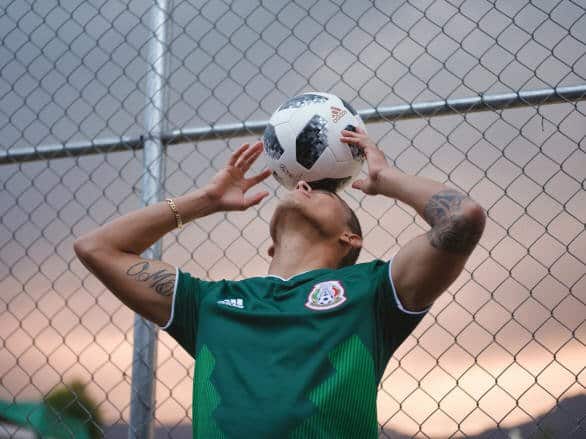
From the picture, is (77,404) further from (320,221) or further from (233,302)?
(320,221)

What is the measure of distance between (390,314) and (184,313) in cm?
53

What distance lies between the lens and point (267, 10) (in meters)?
2.80

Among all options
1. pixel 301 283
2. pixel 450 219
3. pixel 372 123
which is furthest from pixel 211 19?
pixel 450 219

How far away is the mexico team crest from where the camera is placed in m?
1.65

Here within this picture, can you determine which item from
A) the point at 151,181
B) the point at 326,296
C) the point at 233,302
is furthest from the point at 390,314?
the point at 151,181

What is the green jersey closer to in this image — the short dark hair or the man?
the man

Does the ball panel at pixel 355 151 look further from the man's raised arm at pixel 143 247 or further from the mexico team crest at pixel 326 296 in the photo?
the mexico team crest at pixel 326 296

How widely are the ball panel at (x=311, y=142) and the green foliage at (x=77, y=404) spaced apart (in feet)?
4.31

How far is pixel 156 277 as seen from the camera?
181 cm

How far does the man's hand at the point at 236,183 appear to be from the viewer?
202 centimetres

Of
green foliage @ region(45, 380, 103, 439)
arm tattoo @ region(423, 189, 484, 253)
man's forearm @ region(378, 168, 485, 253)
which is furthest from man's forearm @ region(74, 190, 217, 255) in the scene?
green foliage @ region(45, 380, 103, 439)

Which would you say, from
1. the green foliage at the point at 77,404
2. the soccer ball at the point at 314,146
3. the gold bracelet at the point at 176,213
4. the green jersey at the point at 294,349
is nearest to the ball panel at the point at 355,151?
the soccer ball at the point at 314,146

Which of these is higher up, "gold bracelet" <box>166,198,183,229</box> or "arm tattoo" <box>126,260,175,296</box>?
"gold bracelet" <box>166,198,183,229</box>

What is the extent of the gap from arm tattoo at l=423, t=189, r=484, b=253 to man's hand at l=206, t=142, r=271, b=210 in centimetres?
65
